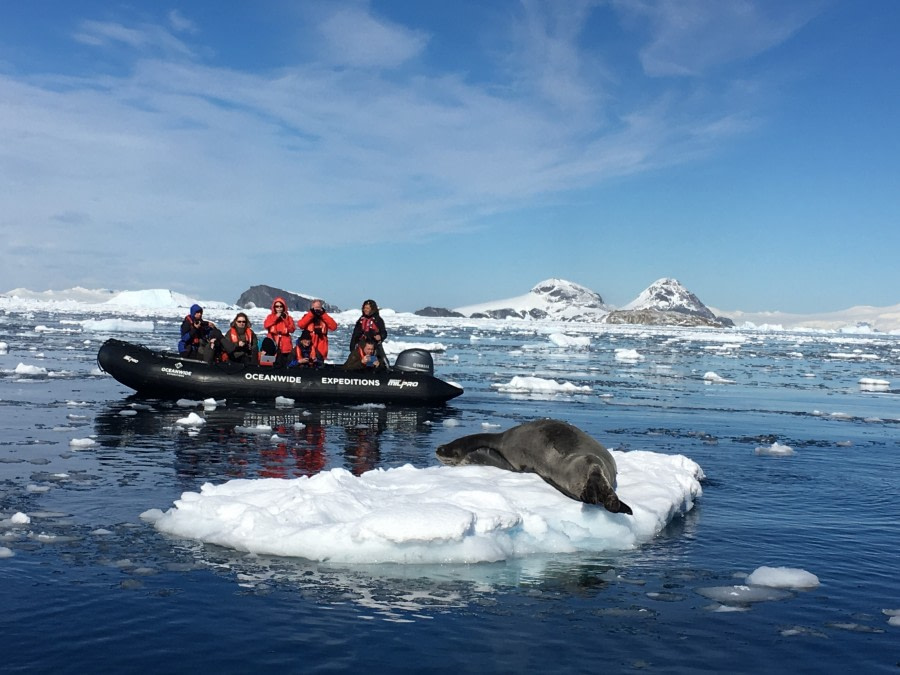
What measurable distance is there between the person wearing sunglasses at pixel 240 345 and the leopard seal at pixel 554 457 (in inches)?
332

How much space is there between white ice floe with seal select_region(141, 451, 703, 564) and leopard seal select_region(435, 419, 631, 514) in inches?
5.9

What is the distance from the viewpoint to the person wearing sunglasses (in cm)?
1677

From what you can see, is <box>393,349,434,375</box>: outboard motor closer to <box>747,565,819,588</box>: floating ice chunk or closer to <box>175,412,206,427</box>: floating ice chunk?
<box>175,412,206,427</box>: floating ice chunk

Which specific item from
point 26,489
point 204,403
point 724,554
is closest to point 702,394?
point 204,403

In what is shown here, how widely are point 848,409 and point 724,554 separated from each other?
43.3 feet

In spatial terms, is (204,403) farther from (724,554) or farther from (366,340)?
(724,554)

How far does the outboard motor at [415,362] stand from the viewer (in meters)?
17.2

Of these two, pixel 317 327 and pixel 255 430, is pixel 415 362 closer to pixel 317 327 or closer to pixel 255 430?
pixel 317 327

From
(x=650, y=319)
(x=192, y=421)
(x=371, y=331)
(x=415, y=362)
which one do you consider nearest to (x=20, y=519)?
(x=192, y=421)

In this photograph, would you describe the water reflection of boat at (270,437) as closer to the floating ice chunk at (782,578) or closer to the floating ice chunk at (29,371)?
the floating ice chunk at (29,371)

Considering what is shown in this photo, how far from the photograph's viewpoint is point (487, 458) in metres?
8.88

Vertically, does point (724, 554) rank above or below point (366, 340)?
below

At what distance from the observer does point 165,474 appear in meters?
9.17

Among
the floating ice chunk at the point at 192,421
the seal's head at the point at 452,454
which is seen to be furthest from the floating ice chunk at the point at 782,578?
the floating ice chunk at the point at 192,421
